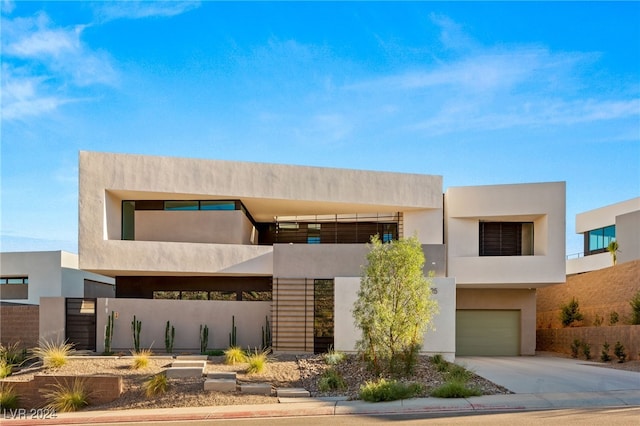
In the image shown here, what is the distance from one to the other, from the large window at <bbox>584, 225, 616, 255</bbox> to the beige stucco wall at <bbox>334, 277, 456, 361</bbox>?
24388 mm

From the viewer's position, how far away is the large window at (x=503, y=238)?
27.5 m

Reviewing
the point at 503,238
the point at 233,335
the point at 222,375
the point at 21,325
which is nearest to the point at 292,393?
the point at 222,375

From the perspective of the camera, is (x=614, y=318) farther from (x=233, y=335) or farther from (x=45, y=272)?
(x=45, y=272)

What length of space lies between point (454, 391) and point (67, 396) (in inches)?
374

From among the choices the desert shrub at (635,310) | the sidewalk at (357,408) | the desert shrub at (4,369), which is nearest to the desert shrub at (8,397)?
the desert shrub at (4,369)

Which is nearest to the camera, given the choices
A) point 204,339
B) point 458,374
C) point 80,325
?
point 458,374

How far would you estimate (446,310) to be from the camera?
2142 centimetres

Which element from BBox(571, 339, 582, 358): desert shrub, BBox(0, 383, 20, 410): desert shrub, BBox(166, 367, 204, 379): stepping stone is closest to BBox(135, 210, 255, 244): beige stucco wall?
BBox(166, 367, 204, 379): stepping stone

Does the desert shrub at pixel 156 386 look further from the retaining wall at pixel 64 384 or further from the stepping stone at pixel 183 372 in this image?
the retaining wall at pixel 64 384

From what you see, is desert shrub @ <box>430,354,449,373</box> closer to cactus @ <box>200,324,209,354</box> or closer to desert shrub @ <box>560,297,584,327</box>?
cactus @ <box>200,324,209,354</box>

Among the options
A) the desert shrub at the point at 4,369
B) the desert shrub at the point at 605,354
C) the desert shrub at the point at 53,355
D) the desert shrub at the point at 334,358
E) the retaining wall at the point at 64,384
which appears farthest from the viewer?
the desert shrub at the point at 605,354

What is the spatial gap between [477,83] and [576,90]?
3158 millimetres

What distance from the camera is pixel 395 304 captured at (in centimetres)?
1731

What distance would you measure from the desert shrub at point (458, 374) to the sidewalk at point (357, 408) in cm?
136
